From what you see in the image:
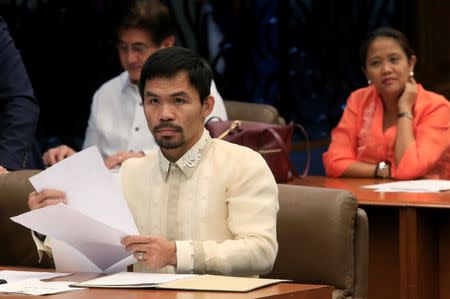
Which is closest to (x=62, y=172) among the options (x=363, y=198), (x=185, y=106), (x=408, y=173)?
(x=185, y=106)

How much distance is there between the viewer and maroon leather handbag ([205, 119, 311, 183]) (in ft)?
17.7

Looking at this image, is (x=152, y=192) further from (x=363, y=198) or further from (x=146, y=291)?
(x=363, y=198)

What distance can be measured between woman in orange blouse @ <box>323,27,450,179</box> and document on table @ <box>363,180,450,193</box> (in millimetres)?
246

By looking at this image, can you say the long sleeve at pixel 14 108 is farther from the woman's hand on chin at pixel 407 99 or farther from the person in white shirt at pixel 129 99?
the woman's hand on chin at pixel 407 99

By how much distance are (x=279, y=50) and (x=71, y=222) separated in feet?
17.3

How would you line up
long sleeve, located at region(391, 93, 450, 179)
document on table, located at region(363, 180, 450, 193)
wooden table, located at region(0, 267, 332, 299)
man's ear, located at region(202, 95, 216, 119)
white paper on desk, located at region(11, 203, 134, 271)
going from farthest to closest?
long sleeve, located at region(391, 93, 450, 179) → document on table, located at region(363, 180, 450, 193) → man's ear, located at region(202, 95, 216, 119) → white paper on desk, located at region(11, 203, 134, 271) → wooden table, located at region(0, 267, 332, 299)

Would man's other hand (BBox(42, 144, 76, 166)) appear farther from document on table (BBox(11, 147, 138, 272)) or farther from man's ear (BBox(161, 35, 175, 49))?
document on table (BBox(11, 147, 138, 272))

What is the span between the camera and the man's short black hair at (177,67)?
11.3 ft

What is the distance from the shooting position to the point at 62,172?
329 cm

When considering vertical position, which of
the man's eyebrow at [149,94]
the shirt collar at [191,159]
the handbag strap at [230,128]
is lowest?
the shirt collar at [191,159]

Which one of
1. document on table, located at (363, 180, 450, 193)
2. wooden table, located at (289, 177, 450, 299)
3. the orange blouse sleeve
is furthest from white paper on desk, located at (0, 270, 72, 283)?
the orange blouse sleeve

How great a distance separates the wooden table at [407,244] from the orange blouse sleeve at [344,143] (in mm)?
632

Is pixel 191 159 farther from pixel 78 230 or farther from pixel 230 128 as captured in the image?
pixel 230 128

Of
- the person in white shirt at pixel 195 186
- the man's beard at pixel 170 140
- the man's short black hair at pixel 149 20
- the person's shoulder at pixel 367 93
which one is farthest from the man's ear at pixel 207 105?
the person's shoulder at pixel 367 93
